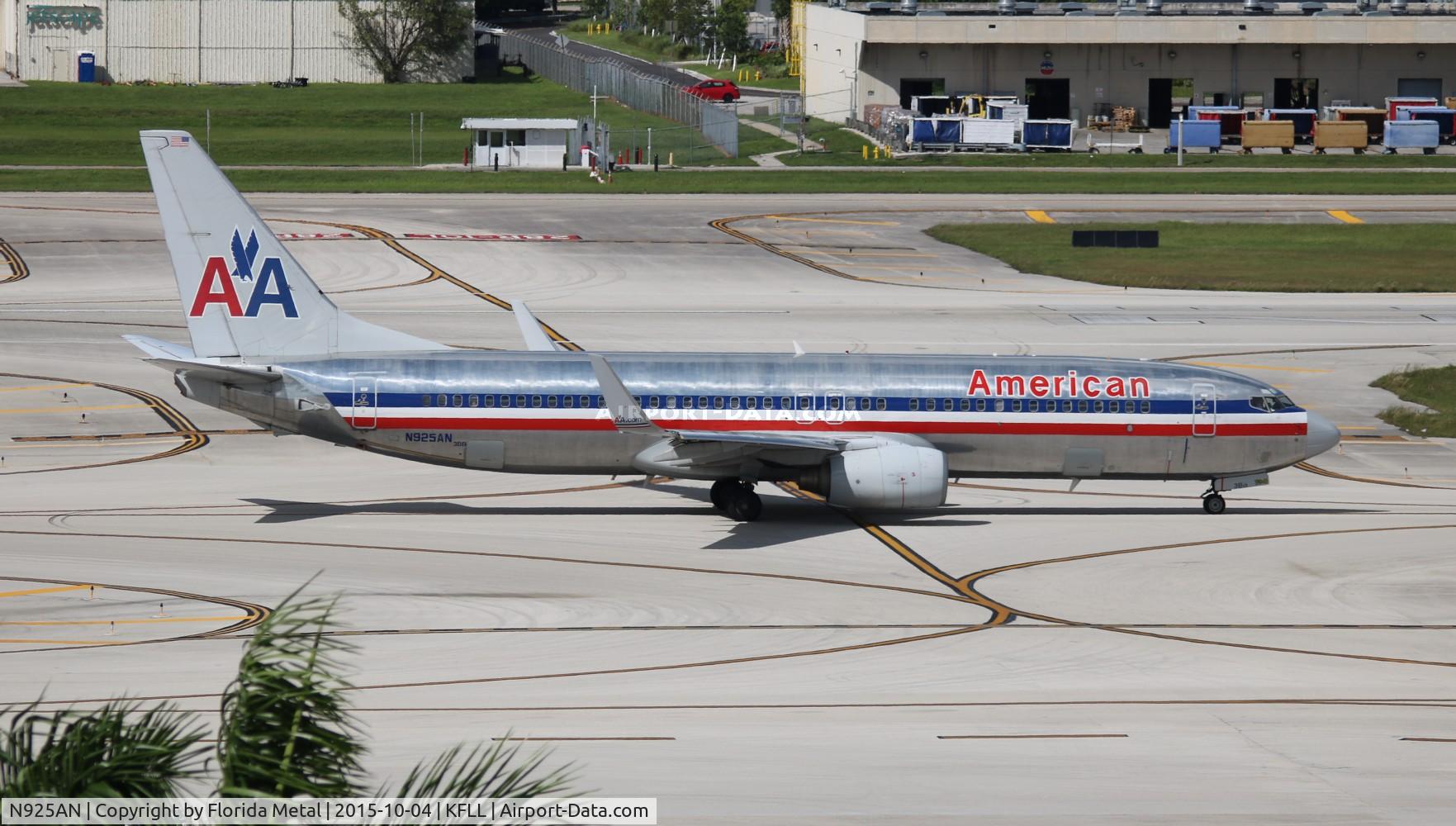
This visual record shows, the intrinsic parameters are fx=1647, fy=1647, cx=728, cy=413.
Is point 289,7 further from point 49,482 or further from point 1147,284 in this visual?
point 49,482

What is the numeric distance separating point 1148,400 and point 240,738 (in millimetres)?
32614

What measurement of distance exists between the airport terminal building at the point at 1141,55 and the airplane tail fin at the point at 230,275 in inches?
3306

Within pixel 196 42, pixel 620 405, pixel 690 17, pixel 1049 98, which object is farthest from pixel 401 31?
pixel 620 405

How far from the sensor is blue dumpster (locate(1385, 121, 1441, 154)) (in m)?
115

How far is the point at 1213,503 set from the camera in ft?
135

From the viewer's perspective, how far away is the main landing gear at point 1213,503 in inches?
1620

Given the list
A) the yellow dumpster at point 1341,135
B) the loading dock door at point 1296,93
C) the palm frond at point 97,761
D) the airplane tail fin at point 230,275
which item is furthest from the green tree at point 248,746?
the loading dock door at point 1296,93

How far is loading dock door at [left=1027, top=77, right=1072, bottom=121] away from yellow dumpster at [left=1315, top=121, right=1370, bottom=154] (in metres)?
18.0

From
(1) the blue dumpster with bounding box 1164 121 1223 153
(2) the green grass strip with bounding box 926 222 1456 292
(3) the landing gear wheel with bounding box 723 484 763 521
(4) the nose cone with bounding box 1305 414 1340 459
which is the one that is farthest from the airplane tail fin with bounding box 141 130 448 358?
(1) the blue dumpster with bounding box 1164 121 1223 153

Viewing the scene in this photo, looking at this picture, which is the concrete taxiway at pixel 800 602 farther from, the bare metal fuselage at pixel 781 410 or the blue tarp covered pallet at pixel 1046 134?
the blue tarp covered pallet at pixel 1046 134

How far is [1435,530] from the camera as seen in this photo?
38.9 m

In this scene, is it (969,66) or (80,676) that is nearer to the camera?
(80,676)

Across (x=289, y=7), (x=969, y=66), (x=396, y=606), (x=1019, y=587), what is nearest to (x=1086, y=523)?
(x=1019, y=587)

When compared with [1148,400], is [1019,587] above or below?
below
